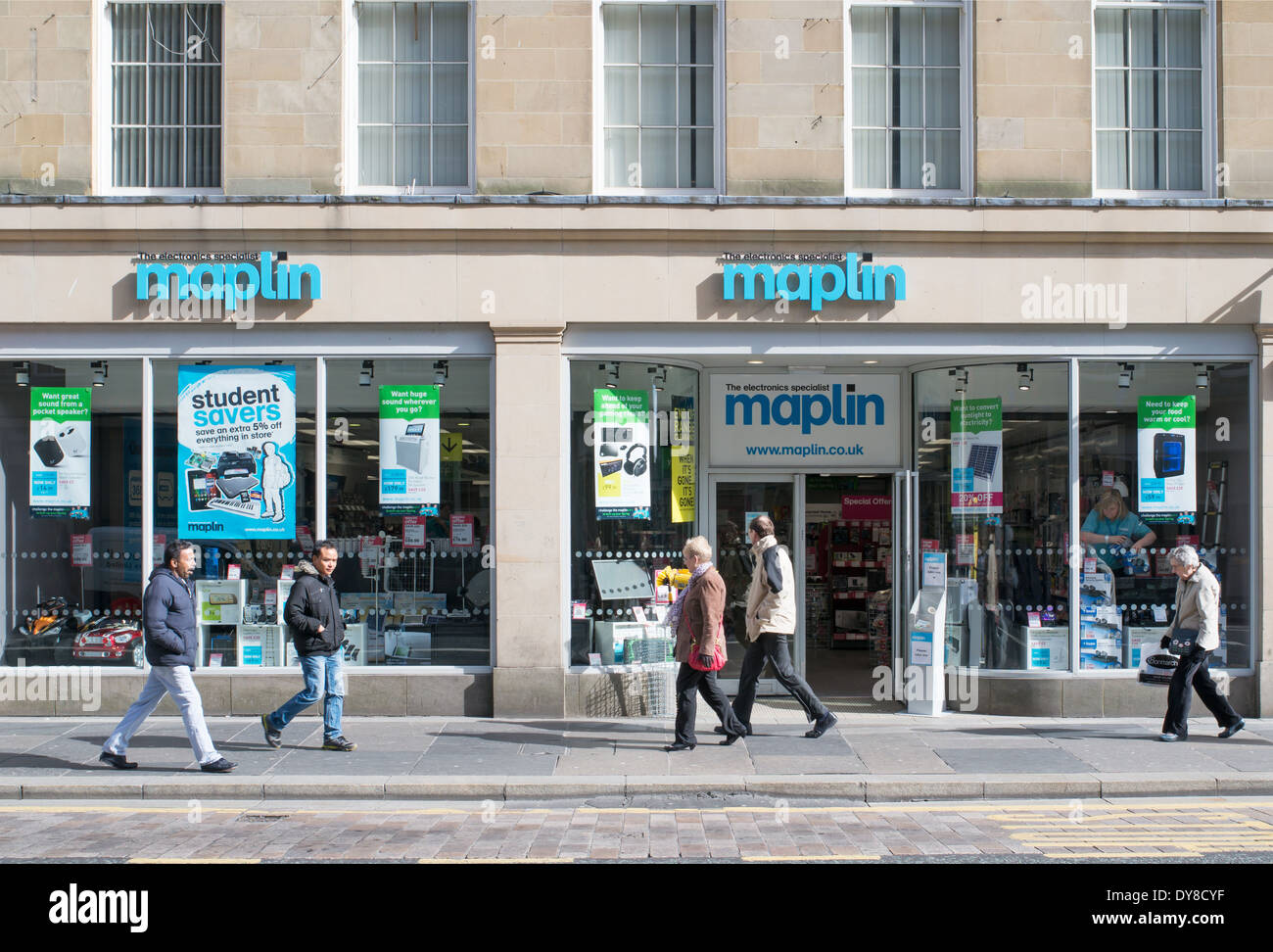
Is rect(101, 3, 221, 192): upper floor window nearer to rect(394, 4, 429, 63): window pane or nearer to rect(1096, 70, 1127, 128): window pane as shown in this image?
rect(394, 4, 429, 63): window pane

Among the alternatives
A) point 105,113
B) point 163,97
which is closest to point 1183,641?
point 163,97

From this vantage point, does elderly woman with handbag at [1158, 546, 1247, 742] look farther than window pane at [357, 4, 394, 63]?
No

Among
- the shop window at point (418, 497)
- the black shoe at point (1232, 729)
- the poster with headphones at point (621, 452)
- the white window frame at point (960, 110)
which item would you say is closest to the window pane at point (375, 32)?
the shop window at point (418, 497)

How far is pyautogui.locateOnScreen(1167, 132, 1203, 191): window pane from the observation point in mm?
11500

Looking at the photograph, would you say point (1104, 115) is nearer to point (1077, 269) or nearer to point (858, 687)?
point (1077, 269)

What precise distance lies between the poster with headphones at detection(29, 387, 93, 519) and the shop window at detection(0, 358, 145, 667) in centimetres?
1

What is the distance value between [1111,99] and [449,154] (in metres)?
6.98

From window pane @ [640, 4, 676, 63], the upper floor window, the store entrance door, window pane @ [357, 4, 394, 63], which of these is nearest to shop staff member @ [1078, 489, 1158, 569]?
the store entrance door

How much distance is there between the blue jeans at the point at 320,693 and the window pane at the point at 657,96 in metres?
6.31

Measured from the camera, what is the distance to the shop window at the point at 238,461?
36.9ft

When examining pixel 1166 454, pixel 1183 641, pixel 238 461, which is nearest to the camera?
pixel 1183 641

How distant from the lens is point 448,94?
1153 centimetres

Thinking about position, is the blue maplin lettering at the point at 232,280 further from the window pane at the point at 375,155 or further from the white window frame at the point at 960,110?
the white window frame at the point at 960,110

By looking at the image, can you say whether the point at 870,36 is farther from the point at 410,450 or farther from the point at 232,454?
the point at 232,454
